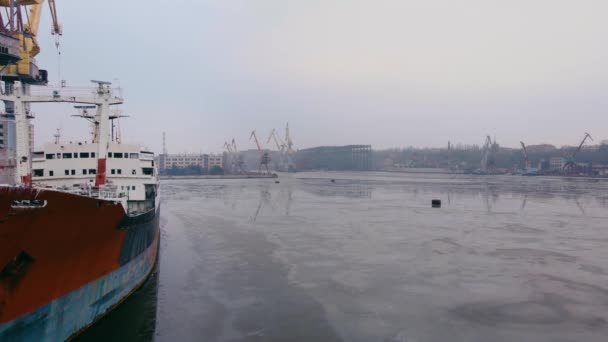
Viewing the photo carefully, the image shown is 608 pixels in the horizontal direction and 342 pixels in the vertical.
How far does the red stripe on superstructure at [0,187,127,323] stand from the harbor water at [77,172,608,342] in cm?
219

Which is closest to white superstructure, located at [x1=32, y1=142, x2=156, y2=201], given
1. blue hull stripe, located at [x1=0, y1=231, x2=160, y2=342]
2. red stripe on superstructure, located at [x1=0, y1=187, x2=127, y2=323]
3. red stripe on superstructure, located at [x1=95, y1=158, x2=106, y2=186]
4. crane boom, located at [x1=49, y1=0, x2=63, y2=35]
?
red stripe on superstructure, located at [x1=95, y1=158, x2=106, y2=186]

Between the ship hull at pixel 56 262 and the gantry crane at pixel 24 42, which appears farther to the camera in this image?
the gantry crane at pixel 24 42

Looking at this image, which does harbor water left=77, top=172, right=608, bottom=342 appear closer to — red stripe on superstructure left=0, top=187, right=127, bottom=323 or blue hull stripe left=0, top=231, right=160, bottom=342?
blue hull stripe left=0, top=231, right=160, bottom=342

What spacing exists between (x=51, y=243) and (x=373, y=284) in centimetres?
1182

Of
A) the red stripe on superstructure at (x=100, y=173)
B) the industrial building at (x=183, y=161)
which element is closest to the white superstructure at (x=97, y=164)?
the red stripe on superstructure at (x=100, y=173)

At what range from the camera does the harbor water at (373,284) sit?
→ 1251 cm

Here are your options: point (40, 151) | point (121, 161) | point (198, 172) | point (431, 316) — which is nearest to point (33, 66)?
point (40, 151)

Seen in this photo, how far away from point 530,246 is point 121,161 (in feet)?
76.6

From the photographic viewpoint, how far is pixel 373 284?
55.2 feet

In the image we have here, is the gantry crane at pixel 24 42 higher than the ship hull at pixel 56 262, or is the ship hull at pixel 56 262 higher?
the gantry crane at pixel 24 42

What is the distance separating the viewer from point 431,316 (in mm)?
13461

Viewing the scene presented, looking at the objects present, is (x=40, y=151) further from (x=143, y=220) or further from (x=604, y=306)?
(x=604, y=306)

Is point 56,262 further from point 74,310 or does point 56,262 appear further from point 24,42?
point 24,42

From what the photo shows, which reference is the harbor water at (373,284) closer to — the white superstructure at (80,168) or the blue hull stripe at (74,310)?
the blue hull stripe at (74,310)
